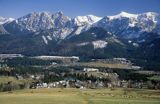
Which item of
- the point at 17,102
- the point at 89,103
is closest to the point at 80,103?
the point at 89,103

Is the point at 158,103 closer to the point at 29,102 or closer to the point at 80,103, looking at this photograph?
the point at 80,103

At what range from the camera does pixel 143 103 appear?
5925 inches

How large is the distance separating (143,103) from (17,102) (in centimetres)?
4700

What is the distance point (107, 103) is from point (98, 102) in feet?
18.3

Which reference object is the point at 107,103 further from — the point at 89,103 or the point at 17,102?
the point at 17,102

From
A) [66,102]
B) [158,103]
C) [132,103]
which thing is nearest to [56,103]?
[66,102]

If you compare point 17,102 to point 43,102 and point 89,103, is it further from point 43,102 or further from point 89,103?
point 89,103

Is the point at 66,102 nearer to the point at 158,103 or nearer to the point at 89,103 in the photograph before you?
the point at 89,103

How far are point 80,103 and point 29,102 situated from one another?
1903 centimetres

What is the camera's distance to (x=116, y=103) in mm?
147125

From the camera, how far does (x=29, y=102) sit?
148750 mm

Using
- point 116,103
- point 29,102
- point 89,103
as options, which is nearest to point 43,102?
point 29,102

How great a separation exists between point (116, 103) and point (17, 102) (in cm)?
3657

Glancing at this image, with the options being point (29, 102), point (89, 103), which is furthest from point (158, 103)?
point (29, 102)
